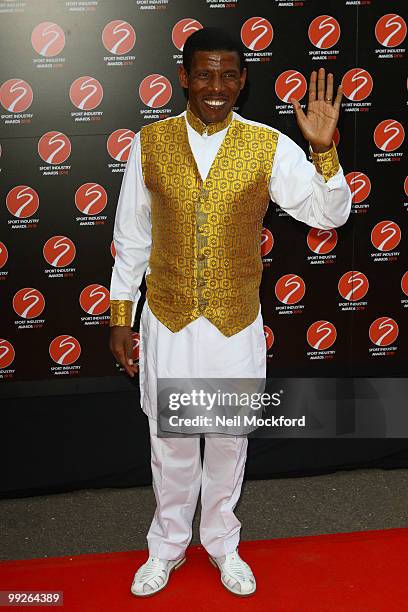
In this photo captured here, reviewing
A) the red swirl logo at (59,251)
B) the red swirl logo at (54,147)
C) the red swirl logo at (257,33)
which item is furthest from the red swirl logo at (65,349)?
the red swirl logo at (257,33)

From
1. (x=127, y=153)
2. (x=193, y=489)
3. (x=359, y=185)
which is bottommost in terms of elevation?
(x=193, y=489)

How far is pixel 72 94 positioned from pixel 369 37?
1168 millimetres

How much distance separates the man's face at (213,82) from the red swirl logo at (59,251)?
1084mm

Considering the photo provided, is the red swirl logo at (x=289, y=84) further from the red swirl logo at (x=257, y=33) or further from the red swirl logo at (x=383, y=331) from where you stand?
the red swirl logo at (x=383, y=331)

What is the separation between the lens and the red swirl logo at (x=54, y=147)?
9.46 feet

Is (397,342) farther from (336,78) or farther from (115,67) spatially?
(115,67)

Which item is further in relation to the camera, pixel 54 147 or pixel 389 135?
pixel 389 135

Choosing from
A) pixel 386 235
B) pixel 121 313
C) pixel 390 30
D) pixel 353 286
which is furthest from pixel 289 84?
Answer: pixel 121 313

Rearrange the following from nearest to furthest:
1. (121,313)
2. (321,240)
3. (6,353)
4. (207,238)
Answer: (207,238)
(121,313)
(6,353)
(321,240)

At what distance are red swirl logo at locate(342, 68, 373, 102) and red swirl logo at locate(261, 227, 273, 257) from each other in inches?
24.2

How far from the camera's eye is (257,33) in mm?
2906

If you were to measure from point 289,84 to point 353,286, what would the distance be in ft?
2.83

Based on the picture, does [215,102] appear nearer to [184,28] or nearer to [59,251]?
[184,28]

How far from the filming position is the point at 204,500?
2.28m
